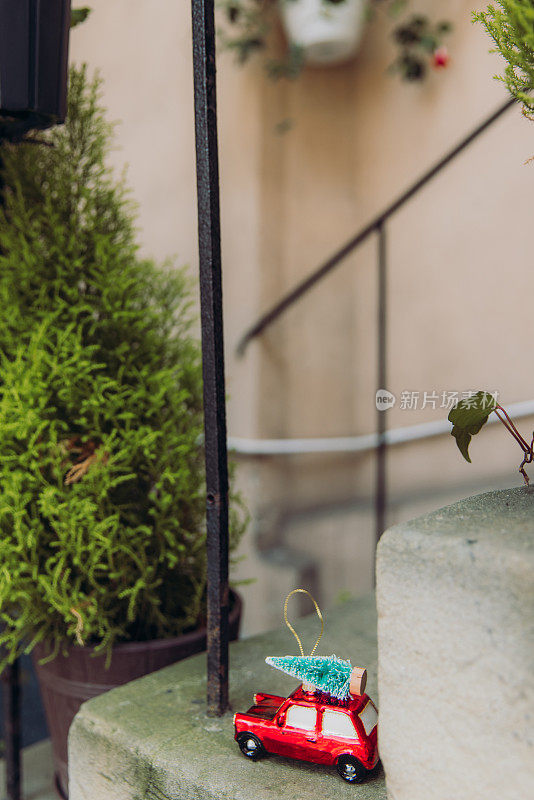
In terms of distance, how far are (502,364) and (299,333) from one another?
1429 millimetres

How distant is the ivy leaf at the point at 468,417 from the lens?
2.83ft

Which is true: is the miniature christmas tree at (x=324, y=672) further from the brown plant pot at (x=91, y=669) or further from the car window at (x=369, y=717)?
the brown plant pot at (x=91, y=669)

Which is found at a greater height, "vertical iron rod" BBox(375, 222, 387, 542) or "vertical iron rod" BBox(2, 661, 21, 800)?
"vertical iron rod" BBox(375, 222, 387, 542)

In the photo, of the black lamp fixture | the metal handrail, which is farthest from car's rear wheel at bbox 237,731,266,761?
the metal handrail

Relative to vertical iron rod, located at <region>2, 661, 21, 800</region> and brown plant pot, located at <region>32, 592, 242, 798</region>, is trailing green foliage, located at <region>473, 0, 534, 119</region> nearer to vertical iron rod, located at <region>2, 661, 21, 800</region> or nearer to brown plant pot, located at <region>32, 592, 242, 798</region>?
brown plant pot, located at <region>32, 592, 242, 798</region>

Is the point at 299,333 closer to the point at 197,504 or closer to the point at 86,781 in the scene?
the point at 197,504

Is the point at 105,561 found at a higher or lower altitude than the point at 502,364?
lower

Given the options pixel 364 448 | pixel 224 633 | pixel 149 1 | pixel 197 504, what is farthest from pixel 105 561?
pixel 149 1

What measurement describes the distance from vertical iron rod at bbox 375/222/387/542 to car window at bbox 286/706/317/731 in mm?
823

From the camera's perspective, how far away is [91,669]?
4.07 ft

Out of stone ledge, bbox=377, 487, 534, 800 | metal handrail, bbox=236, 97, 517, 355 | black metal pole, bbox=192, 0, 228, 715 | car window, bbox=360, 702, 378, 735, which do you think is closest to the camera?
stone ledge, bbox=377, 487, 534, 800

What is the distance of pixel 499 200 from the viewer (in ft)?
5.03

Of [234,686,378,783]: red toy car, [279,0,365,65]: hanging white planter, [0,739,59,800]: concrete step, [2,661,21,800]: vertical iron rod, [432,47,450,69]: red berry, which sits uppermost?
[279,0,365,65]: hanging white planter

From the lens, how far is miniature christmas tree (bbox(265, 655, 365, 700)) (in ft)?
2.73
